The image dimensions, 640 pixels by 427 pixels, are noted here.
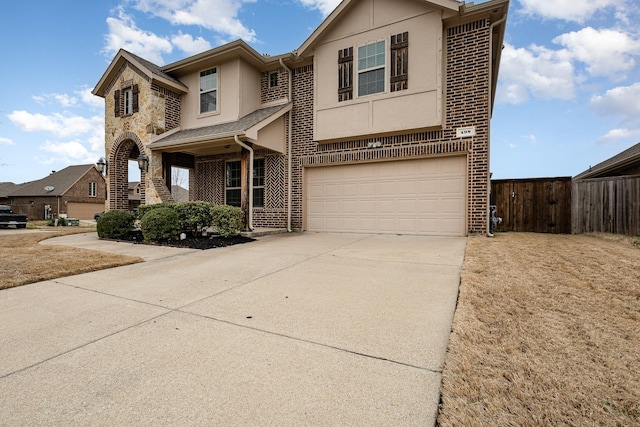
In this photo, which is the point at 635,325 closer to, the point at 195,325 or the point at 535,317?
the point at 535,317

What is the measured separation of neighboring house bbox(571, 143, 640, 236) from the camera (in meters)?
8.05

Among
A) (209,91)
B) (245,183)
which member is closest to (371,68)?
(245,183)

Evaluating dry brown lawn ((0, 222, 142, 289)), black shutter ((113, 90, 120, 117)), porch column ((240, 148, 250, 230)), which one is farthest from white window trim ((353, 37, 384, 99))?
black shutter ((113, 90, 120, 117))

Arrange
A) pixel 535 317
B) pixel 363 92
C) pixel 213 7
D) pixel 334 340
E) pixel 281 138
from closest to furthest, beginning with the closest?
pixel 334 340
pixel 535 317
pixel 363 92
pixel 281 138
pixel 213 7

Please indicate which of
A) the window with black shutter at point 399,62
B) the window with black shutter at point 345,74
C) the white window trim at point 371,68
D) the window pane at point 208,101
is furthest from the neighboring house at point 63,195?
the window with black shutter at point 399,62

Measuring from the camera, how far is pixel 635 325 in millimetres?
2338

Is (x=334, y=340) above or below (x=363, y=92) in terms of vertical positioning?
below

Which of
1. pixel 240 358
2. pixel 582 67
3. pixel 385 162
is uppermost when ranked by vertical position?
pixel 582 67

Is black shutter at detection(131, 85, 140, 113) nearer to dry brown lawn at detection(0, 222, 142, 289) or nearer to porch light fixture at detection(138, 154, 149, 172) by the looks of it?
porch light fixture at detection(138, 154, 149, 172)

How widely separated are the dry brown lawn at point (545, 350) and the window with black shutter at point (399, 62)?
5803 mm

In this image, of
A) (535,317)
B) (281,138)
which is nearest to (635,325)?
(535,317)

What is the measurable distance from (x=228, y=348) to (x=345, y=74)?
8362mm

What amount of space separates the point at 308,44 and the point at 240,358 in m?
9.31

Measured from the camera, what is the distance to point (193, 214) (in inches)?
297
